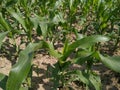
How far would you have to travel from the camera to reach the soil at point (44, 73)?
2061mm

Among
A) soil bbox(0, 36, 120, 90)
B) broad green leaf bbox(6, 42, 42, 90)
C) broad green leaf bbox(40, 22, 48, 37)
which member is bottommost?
soil bbox(0, 36, 120, 90)

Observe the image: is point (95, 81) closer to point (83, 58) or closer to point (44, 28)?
point (83, 58)

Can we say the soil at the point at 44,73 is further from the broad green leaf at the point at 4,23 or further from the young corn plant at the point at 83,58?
the broad green leaf at the point at 4,23

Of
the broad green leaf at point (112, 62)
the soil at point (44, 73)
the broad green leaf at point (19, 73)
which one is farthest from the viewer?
the soil at point (44, 73)

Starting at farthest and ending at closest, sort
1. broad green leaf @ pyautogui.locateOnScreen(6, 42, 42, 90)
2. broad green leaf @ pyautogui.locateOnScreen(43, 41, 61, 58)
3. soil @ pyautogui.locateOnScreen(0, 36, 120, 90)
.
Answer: soil @ pyautogui.locateOnScreen(0, 36, 120, 90)
broad green leaf @ pyautogui.locateOnScreen(43, 41, 61, 58)
broad green leaf @ pyautogui.locateOnScreen(6, 42, 42, 90)

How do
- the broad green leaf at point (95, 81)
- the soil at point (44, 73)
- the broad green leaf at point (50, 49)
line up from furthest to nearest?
the soil at point (44, 73) < the broad green leaf at point (95, 81) < the broad green leaf at point (50, 49)

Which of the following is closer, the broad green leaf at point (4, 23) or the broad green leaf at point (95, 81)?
the broad green leaf at point (95, 81)

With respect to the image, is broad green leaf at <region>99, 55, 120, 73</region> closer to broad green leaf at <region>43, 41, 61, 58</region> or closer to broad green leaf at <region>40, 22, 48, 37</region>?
broad green leaf at <region>43, 41, 61, 58</region>

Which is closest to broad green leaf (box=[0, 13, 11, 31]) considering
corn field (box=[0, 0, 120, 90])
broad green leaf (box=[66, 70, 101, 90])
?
corn field (box=[0, 0, 120, 90])

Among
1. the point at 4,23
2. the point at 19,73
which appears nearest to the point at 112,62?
the point at 19,73

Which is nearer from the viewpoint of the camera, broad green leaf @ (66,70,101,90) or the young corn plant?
the young corn plant

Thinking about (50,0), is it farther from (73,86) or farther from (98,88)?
(98,88)

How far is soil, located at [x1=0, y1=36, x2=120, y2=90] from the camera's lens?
6.76 feet

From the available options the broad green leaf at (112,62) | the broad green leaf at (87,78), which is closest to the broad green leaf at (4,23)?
the broad green leaf at (87,78)
